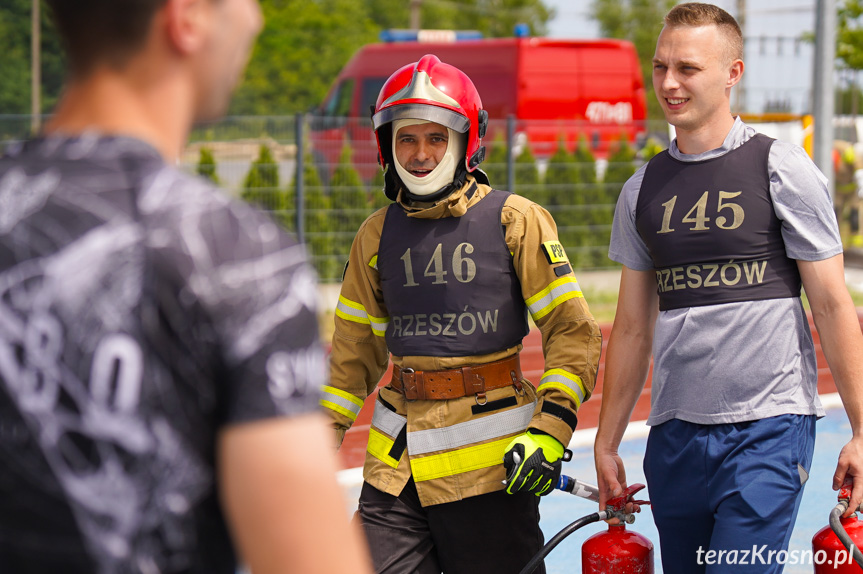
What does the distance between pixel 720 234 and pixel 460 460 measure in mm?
1118

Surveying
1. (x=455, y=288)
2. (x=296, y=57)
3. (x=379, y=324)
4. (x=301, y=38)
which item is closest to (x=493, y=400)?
(x=455, y=288)

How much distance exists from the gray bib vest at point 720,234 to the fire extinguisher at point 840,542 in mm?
670

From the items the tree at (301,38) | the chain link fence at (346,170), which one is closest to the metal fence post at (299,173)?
the chain link fence at (346,170)

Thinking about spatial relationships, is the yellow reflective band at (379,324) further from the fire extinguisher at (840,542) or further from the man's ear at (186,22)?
the man's ear at (186,22)

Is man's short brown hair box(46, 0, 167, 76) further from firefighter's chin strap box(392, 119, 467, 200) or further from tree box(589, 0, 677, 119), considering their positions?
tree box(589, 0, 677, 119)

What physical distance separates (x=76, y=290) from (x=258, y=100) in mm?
52961

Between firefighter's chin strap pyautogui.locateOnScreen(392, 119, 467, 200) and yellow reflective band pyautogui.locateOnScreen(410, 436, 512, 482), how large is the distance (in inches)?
34.9

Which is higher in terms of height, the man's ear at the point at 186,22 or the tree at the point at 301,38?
the tree at the point at 301,38

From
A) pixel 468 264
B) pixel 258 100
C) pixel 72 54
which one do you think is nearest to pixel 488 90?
pixel 468 264

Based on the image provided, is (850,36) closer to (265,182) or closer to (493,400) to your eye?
(265,182)

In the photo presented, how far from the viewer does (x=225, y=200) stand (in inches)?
47.8

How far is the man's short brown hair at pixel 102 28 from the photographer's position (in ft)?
3.99

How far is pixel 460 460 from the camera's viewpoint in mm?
3648

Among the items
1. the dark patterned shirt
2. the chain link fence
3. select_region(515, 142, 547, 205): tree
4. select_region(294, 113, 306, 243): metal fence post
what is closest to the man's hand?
the dark patterned shirt
